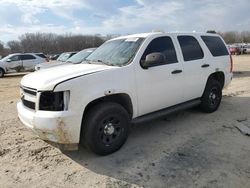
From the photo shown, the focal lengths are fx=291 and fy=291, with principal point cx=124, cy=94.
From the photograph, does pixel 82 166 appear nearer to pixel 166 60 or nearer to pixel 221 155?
pixel 221 155

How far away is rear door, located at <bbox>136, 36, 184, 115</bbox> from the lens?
502 cm

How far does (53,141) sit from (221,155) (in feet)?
8.49

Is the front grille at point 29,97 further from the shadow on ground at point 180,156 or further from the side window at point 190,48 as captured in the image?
the side window at point 190,48

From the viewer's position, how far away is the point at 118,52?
539 cm

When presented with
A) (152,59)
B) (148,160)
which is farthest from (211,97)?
(148,160)

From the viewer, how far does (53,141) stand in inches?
167

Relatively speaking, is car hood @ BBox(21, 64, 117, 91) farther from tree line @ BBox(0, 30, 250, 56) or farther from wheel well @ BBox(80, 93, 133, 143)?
tree line @ BBox(0, 30, 250, 56)

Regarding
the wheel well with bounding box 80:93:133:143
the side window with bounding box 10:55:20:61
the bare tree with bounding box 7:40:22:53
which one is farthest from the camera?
the bare tree with bounding box 7:40:22:53

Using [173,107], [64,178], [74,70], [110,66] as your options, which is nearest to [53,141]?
[64,178]

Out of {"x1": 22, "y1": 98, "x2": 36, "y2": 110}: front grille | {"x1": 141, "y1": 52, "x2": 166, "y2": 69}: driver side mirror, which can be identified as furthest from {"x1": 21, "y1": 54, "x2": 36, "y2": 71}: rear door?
{"x1": 141, "y1": 52, "x2": 166, "y2": 69}: driver side mirror

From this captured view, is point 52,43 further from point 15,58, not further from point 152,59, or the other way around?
point 152,59

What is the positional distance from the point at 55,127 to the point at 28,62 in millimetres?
21362

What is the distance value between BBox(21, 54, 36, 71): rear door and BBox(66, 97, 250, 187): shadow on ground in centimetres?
1997

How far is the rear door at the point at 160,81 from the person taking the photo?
5020mm
